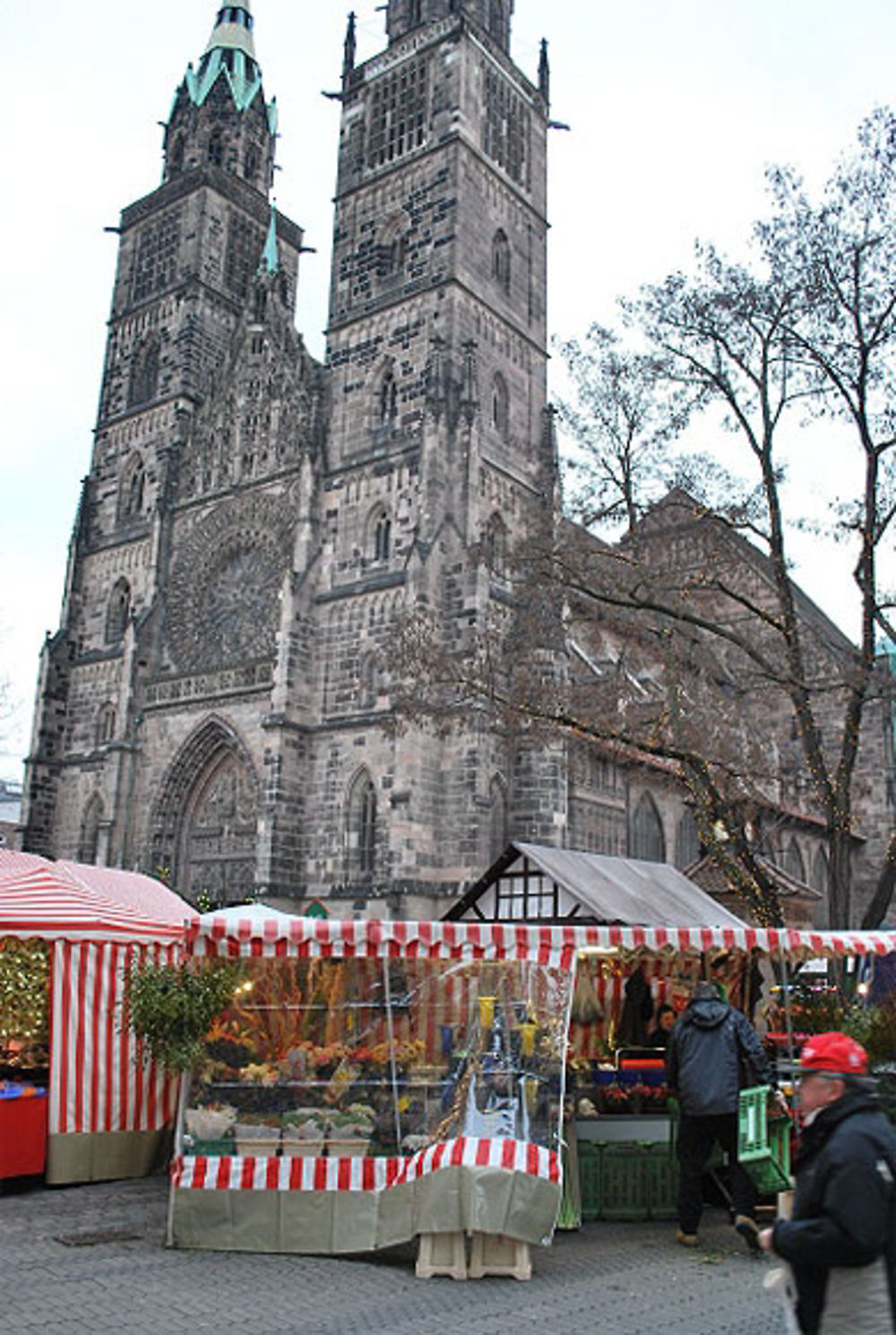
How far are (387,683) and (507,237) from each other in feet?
41.9

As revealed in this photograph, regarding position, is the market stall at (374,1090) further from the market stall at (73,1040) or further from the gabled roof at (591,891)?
the gabled roof at (591,891)

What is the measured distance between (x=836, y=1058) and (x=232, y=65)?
4225 cm

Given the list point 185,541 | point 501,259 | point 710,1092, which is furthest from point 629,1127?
point 501,259

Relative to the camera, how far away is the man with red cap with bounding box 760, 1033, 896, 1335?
3289 mm

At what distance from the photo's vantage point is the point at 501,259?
2981 centimetres

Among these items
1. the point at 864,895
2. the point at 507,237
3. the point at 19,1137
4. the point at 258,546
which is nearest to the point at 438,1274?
the point at 19,1137

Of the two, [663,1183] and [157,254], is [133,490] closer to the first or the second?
[157,254]

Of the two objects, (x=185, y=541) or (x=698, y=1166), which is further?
(x=185, y=541)

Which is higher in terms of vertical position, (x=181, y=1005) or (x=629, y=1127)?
(x=181, y=1005)

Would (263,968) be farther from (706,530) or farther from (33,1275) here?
(706,530)

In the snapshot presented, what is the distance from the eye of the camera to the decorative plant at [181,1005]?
26.6 feet

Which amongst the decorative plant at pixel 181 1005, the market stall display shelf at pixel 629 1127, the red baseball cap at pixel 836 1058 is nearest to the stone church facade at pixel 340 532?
the market stall display shelf at pixel 629 1127

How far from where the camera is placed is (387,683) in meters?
25.0

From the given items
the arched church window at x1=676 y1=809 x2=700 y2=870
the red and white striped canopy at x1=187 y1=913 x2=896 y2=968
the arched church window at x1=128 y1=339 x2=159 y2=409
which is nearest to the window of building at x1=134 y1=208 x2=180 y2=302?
the arched church window at x1=128 y1=339 x2=159 y2=409
